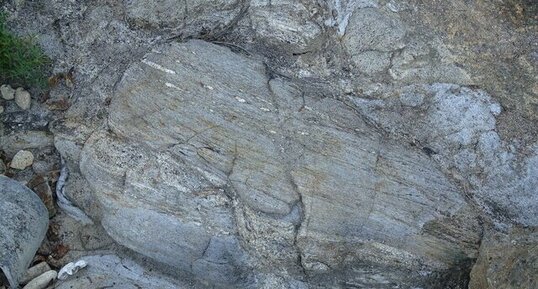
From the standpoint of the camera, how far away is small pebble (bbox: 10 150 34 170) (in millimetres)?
4406

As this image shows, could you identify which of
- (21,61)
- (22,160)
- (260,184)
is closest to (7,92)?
(21,61)

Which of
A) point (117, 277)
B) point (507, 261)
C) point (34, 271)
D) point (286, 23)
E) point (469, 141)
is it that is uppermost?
point (286, 23)

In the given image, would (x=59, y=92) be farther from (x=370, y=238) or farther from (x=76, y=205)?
(x=370, y=238)

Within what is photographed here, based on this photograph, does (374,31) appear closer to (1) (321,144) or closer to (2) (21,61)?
(1) (321,144)

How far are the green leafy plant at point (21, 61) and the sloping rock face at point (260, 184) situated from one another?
0.63 m

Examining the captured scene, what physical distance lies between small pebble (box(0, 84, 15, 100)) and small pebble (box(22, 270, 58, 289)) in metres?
1.22

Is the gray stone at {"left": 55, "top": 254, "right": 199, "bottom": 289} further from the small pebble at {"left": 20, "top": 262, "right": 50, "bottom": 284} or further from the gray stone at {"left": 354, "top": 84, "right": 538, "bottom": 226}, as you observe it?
the gray stone at {"left": 354, "top": 84, "right": 538, "bottom": 226}

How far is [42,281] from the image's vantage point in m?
4.14

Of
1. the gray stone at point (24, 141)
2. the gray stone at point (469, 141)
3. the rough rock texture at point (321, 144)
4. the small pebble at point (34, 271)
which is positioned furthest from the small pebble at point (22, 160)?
the gray stone at point (469, 141)

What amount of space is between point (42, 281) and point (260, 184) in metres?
1.47

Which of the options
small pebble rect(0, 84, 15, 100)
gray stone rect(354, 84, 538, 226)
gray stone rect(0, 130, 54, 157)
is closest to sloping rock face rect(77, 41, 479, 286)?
→ gray stone rect(354, 84, 538, 226)

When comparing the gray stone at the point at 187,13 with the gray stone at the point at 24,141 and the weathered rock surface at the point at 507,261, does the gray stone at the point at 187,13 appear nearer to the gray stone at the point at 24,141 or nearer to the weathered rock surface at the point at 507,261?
the gray stone at the point at 24,141

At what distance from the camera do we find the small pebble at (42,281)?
412 cm

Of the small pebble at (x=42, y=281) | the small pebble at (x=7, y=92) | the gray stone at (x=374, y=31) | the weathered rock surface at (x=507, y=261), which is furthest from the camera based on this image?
the small pebble at (x=7, y=92)
